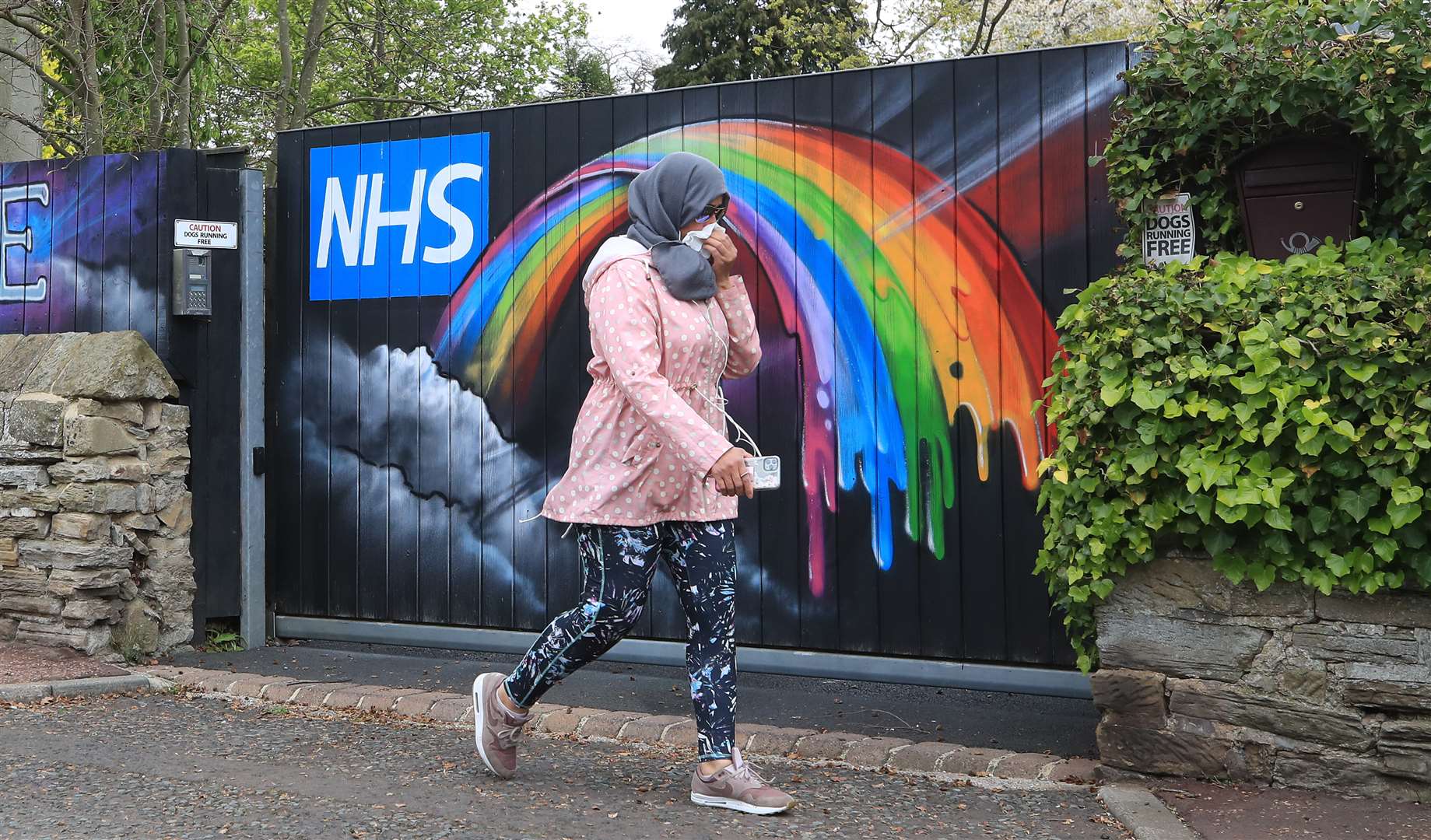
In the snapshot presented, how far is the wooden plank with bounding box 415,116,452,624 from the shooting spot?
6051mm

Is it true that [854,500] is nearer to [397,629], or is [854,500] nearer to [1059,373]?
[1059,373]

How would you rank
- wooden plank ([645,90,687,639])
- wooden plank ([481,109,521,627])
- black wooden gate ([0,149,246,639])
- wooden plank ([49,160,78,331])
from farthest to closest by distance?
wooden plank ([49,160,78,331]) < black wooden gate ([0,149,246,639]) < wooden plank ([481,109,521,627]) < wooden plank ([645,90,687,639])

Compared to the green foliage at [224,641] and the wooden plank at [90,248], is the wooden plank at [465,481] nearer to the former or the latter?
the green foliage at [224,641]

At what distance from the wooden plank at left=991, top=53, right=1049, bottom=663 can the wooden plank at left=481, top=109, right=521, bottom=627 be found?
2.07m

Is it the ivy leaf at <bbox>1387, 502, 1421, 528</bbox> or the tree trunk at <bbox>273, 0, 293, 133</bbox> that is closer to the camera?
the ivy leaf at <bbox>1387, 502, 1421, 528</bbox>

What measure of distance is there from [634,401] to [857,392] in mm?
1876

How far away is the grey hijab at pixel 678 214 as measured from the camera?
3.68m

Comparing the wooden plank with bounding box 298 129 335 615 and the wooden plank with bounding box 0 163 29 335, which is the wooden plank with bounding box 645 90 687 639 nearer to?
the wooden plank with bounding box 298 129 335 615

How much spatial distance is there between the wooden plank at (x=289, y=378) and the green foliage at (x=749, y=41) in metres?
19.3

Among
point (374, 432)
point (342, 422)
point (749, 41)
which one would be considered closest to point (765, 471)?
point (374, 432)

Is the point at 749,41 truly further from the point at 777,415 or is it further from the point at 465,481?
the point at 777,415

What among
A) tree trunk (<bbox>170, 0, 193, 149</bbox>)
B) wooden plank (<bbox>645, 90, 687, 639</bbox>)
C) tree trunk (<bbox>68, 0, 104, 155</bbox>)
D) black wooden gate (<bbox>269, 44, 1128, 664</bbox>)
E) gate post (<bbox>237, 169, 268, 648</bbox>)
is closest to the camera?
black wooden gate (<bbox>269, 44, 1128, 664</bbox>)

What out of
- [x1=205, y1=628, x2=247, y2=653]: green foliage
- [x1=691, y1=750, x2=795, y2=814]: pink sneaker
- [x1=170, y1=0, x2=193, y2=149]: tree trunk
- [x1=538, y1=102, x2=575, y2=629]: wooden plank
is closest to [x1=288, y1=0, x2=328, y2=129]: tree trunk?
[x1=170, y1=0, x2=193, y2=149]: tree trunk

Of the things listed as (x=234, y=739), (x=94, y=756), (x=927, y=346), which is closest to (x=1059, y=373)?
(x=927, y=346)
